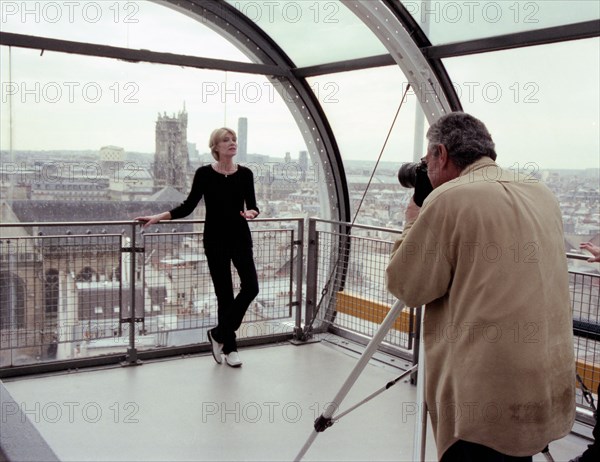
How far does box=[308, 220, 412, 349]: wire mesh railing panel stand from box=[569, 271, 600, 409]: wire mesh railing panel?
4.19 feet

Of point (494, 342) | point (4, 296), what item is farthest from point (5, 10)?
point (494, 342)

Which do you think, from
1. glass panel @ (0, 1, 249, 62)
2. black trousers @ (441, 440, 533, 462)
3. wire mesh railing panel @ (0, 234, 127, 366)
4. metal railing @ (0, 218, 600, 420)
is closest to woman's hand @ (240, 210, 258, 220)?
metal railing @ (0, 218, 600, 420)

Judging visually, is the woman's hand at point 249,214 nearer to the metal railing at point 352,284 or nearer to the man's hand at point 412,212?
the metal railing at point 352,284

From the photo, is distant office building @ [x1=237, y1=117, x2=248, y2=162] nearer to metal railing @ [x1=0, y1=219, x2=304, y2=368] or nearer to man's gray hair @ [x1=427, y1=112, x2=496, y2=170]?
metal railing @ [x1=0, y1=219, x2=304, y2=368]

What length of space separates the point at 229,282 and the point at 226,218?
1.43ft

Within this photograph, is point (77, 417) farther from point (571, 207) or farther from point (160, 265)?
point (571, 207)

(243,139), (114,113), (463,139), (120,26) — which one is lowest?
(463,139)

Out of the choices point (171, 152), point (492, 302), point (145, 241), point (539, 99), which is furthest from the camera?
point (171, 152)

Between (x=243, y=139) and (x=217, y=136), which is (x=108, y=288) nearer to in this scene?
(x=217, y=136)

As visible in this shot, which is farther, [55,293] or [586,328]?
[55,293]

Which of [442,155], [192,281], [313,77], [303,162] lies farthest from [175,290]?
[442,155]

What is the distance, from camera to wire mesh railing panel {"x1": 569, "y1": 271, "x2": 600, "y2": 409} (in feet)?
10.6

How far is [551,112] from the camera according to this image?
3.70 metres

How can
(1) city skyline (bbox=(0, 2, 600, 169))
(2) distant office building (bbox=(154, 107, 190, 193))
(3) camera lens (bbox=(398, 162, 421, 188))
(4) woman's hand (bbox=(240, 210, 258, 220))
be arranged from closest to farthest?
(3) camera lens (bbox=(398, 162, 421, 188))
(1) city skyline (bbox=(0, 2, 600, 169))
(4) woman's hand (bbox=(240, 210, 258, 220))
(2) distant office building (bbox=(154, 107, 190, 193))
